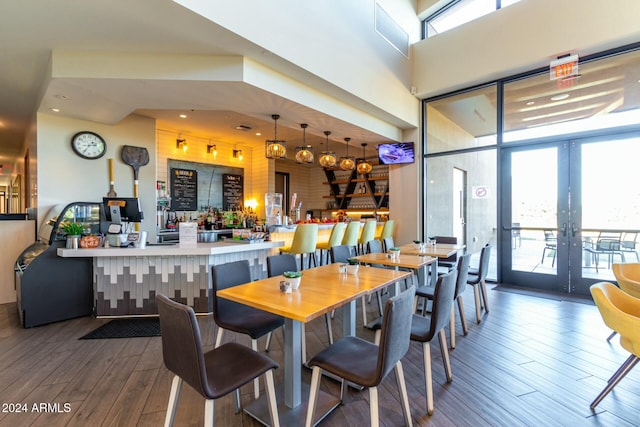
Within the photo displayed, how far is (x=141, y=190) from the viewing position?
5.48m

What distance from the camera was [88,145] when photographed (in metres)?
4.88

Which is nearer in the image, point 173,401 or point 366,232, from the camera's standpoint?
point 173,401

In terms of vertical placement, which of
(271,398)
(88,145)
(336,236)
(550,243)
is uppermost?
(88,145)

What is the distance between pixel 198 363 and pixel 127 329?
2.67 meters

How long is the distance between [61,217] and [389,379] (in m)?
4.32

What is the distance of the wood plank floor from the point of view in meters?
1.94

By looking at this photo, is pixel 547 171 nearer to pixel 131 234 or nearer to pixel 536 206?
pixel 536 206

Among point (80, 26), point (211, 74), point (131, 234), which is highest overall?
point (80, 26)

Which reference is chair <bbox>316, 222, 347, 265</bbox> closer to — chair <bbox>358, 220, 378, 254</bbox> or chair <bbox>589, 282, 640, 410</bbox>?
chair <bbox>358, 220, 378, 254</bbox>

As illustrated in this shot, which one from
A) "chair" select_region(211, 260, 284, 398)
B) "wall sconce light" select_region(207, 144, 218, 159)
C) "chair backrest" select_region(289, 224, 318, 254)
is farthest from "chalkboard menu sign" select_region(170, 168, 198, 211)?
"chair" select_region(211, 260, 284, 398)

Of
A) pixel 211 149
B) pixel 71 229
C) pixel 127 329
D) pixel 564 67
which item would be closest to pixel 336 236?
pixel 127 329

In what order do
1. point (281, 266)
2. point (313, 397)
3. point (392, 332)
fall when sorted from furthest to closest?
point (281, 266)
point (313, 397)
point (392, 332)

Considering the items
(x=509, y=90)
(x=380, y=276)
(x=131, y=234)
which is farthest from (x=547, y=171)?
(x=131, y=234)

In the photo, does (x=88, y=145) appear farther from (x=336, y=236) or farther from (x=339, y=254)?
(x=339, y=254)
